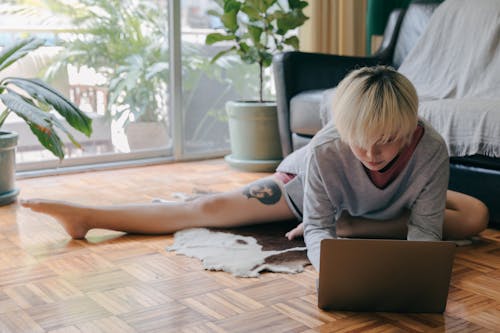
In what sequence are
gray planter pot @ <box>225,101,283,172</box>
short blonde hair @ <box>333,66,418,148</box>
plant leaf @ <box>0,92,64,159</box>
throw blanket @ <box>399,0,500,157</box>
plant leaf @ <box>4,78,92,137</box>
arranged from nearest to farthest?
short blonde hair @ <box>333,66,418,148</box> → throw blanket @ <box>399,0,500,157</box> → plant leaf @ <box>0,92,64,159</box> → plant leaf @ <box>4,78,92,137</box> → gray planter pot @ <box>225,101,283,172</box>

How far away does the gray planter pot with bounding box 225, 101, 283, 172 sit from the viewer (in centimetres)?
320

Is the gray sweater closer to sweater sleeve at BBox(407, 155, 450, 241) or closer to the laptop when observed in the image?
sweater sleeve at BBox(407, 155, 450, 241)

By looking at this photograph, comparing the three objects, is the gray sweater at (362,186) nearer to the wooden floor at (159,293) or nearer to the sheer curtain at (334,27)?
the wooden floor at (159,293)

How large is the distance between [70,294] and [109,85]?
1873 mm

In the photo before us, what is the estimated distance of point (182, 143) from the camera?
11.5 ft

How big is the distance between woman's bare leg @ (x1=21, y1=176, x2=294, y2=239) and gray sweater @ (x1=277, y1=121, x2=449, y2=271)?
0.39m

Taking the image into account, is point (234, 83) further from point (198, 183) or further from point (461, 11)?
point (461, 11)

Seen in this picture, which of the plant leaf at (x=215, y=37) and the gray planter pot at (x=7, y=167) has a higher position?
the plant leaf at (x=215, y=37)

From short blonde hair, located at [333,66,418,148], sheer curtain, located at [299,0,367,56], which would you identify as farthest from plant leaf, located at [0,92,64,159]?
sheer curtain, located at [299,0,367,56]

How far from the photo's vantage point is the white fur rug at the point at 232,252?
5.78 ft

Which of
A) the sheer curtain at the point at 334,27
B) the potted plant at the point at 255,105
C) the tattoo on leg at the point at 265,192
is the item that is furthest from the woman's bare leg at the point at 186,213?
the sheer curtain at the point at 334,27

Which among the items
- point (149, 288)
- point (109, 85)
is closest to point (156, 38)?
point (109, 85)

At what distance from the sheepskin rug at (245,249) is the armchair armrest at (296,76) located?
884mm

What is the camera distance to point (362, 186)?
1.62m
